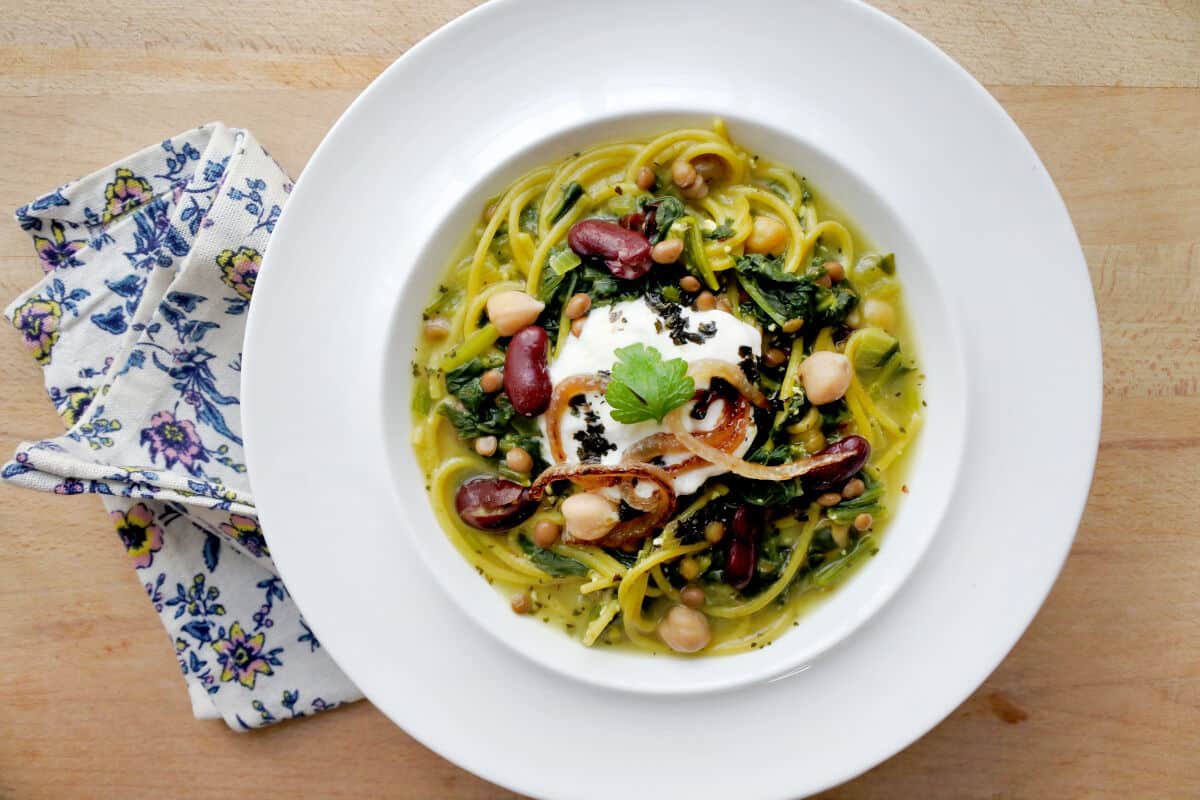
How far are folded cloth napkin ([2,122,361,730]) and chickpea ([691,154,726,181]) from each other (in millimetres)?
2098

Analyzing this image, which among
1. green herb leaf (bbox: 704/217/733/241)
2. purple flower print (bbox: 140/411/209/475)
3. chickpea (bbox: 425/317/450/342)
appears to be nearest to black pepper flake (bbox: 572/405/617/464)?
chickpea (bbox: 425/317/450/342)

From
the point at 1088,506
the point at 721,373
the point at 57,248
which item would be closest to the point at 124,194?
the point at 57,248

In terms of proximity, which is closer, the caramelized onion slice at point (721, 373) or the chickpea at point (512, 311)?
the caramelized onion slice at point (721, 373)

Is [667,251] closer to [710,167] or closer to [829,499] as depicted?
[710,167]

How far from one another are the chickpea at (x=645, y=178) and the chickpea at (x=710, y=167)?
0.20 m

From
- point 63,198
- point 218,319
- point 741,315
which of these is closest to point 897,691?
point 741,315

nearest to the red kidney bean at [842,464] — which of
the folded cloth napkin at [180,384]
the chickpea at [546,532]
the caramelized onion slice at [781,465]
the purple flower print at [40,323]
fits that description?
the caramelized onion slice at [781,465]

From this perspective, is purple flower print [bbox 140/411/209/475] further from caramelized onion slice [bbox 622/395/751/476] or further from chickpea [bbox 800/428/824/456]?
chickpea [bbox 800/428/824/456]

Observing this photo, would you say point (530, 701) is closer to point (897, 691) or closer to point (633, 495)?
point (633, 495)

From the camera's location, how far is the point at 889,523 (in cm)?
419

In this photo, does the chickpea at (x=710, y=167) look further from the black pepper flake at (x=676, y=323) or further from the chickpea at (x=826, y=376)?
the chickpea at (x=826, y=376)

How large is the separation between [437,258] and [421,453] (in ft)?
3.05

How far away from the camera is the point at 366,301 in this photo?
12.6 ft

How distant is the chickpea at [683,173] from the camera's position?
3980mm
